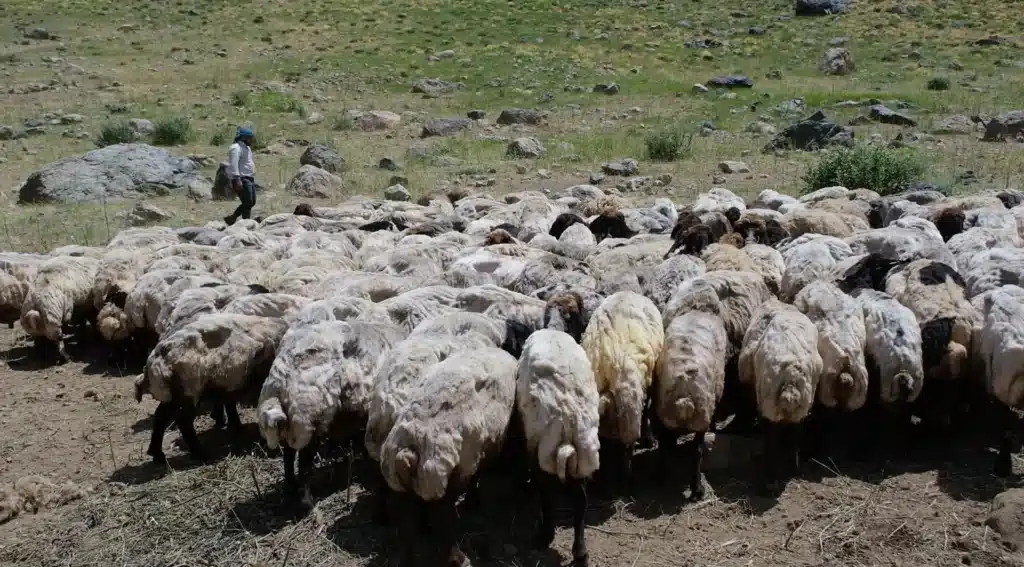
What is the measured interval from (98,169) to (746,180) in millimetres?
13951

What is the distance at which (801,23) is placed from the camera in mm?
41719

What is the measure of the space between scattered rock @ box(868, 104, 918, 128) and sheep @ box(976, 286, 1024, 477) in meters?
18.0

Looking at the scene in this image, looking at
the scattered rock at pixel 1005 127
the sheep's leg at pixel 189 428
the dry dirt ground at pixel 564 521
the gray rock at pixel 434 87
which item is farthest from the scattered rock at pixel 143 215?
the scattered rock at pixel 1005 127

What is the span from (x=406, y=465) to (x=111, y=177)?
1595 centimetres

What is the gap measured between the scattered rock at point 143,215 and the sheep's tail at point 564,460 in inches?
512

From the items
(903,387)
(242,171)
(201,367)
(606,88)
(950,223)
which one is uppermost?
(201,367)

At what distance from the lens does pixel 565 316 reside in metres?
7.41

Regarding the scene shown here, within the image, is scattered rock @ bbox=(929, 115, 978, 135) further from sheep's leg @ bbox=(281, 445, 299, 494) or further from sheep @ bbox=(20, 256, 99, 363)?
sheep's leg @ bbox=(281, 445, 299, 494)

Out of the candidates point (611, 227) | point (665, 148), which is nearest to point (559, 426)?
point (611, 227)

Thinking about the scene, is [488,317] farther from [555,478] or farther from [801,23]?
[801,23]

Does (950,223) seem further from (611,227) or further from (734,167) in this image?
(734,167)

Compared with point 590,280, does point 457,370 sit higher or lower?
higher

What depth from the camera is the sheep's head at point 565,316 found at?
24.0 feet

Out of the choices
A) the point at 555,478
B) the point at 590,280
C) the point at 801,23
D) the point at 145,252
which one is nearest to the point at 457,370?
the point at 555,478
